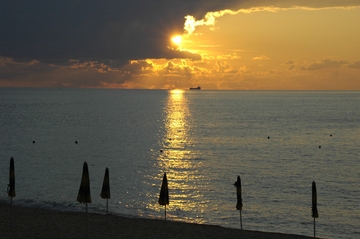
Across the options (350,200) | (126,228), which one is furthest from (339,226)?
(126,228)

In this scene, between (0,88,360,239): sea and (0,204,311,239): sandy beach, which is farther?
(0,88,360,239): sea

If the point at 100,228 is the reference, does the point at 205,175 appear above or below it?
above

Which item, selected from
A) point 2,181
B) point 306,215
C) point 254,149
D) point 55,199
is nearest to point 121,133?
point 254,149

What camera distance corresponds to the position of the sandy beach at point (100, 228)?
2381 cm

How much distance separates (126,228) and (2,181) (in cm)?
1957

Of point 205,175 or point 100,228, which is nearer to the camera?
point 100,228

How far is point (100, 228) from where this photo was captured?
25234 mm

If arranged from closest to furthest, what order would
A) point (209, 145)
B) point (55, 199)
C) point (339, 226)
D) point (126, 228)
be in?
point (126, 228), point (339, 226), point (55, 199), point (209, 145)

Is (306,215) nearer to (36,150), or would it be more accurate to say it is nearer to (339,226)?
(339,226)

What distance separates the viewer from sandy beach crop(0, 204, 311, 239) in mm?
23809

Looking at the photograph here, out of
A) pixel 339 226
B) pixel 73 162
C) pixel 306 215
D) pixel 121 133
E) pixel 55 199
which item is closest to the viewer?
pixel 339 226

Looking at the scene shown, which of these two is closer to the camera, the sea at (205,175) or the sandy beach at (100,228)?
the sandy beach at (100,228)

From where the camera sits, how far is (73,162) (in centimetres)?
5247

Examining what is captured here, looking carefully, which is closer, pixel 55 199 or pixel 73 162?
pixel 55 199
